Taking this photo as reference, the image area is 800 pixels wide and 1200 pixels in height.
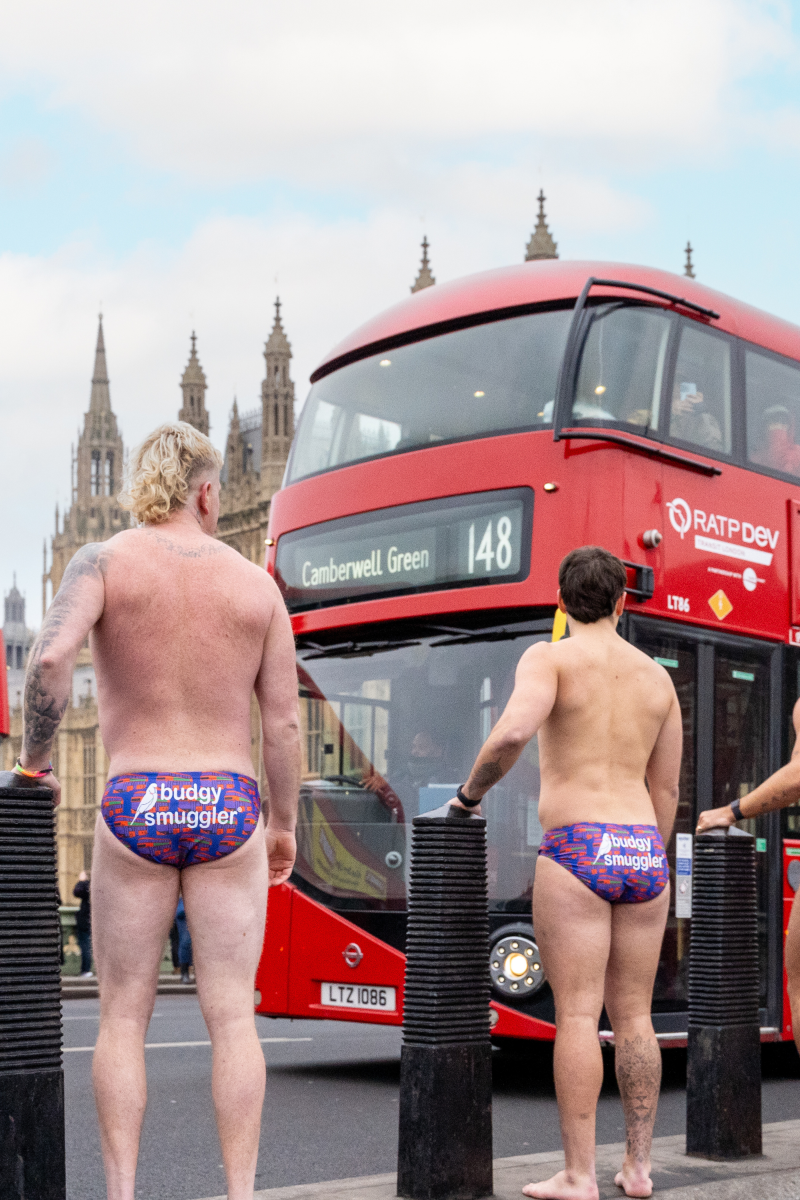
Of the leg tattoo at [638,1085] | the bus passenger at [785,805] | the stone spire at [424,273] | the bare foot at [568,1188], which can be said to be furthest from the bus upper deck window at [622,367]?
the stone spire at [424,273]

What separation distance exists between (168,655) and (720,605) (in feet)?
17.8

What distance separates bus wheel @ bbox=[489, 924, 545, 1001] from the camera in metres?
7.42

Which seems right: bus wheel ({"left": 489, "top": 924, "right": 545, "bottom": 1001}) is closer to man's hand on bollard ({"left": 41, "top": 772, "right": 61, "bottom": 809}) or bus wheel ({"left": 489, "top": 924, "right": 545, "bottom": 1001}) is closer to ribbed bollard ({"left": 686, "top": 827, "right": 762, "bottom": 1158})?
ribbed bollard ({"left": 686, "top": 827, "right": 762, "bottom": 1158})

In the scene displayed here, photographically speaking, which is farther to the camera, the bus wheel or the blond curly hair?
the bus wheel

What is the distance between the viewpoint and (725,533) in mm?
8383

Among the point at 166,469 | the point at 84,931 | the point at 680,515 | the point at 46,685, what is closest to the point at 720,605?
the point at 680,515

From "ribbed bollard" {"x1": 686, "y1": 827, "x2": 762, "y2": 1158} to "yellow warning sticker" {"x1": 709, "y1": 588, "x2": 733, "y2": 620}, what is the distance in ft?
10.5

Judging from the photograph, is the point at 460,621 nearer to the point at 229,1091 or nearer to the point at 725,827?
the point at 725,827

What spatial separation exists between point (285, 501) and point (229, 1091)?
6.09 meters

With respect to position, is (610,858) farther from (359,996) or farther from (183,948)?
(183,948)

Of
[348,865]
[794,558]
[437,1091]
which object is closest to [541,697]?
[437,1091]

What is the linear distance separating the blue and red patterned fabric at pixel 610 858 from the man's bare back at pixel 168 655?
1129 millimetres

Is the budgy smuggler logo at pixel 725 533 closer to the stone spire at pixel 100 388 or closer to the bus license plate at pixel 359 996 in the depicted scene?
the bus license plate at pixel 359 996

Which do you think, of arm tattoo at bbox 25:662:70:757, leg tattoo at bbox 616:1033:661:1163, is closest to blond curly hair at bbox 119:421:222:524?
arm tattoo at bbox 25:662:70:757
